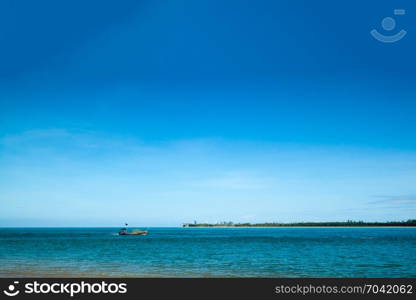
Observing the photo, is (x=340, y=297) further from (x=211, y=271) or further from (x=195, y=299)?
(x=211, y=271)

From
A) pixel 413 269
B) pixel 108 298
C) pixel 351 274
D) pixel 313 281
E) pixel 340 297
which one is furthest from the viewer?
pixel 413 269

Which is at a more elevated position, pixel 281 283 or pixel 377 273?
pixel 281 283

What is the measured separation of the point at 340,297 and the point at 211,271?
62.9 feet

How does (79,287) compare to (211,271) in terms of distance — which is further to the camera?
(211,271)

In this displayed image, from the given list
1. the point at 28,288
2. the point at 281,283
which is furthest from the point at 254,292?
the point at 28,288

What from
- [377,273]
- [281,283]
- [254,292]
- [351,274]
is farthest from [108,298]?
[377,273]

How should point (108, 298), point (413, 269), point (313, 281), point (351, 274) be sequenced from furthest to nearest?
point (413, 269), point (351, 274), point (313, 281), point (108, 298)

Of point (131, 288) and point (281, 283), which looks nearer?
point (131, 288)

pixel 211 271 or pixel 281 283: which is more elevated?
pixel 281 283

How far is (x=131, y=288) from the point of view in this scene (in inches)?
515

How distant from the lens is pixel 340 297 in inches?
523

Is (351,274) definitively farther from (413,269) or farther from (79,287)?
(79,287)

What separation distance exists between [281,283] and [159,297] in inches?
175

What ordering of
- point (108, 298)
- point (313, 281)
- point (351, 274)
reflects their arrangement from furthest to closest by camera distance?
point (351, 274) < point (313, 281) < point (108, 298)
